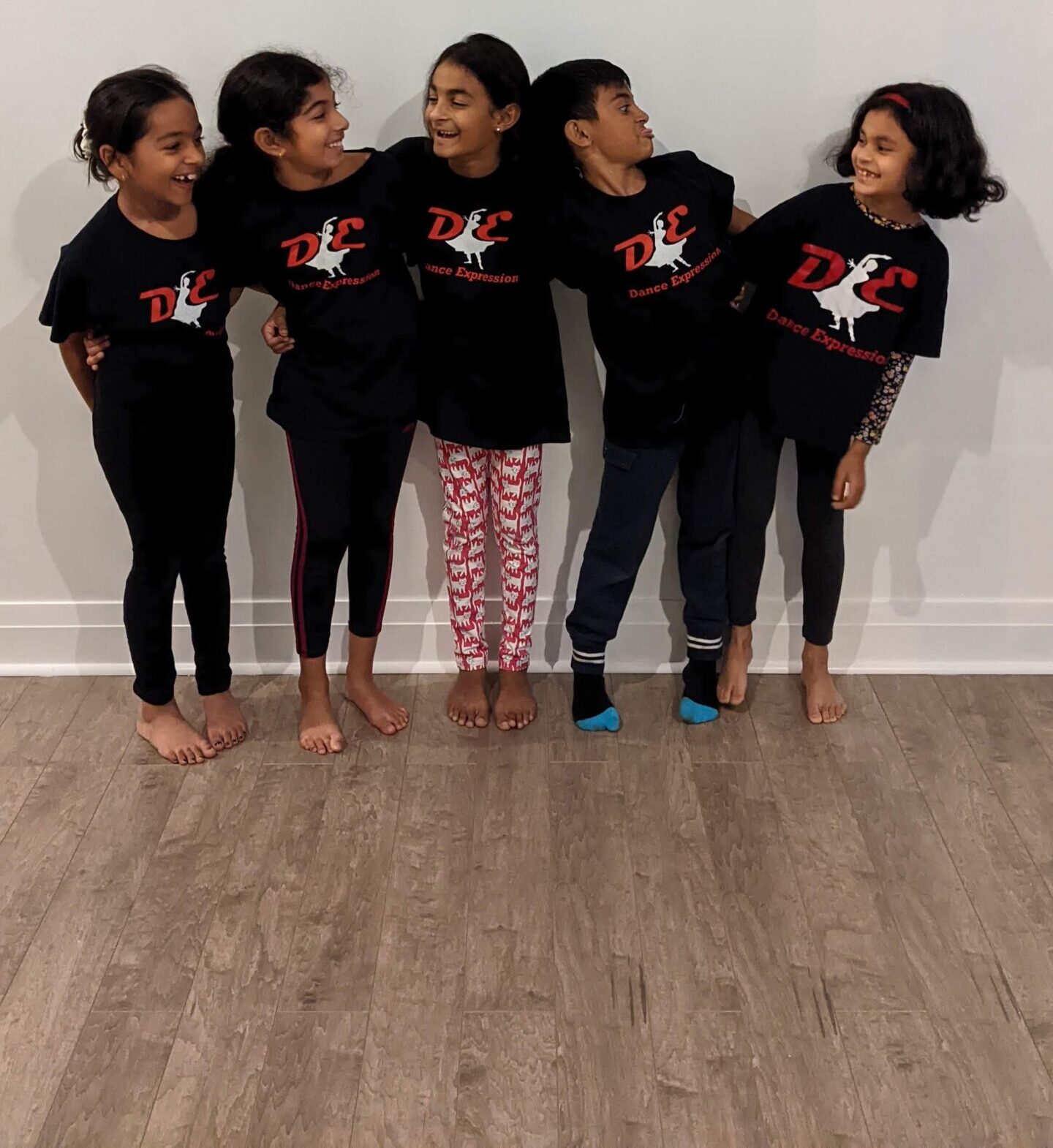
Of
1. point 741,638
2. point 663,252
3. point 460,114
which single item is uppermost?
point 460,114

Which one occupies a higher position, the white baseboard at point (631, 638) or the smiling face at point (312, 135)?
the smiling face at point (312, 135)

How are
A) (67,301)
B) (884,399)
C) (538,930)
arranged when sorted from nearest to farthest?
(538,930)
(67,301)
(884,399)

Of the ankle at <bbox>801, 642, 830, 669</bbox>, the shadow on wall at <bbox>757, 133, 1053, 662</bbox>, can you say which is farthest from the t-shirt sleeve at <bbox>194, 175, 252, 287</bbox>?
the ankle at <bbox>801, 642, 830, 669</bbox>

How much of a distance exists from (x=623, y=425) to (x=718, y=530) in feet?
0.93

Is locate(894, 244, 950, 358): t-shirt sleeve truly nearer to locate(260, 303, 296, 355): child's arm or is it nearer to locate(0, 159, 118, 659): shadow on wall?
locate(260, 303, 296, 355): child's arm

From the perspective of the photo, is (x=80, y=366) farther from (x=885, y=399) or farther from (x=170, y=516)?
(x=885, y=399)

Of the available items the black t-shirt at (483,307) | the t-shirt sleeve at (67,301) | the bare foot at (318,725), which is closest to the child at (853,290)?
the black t-shirt at (483,307)

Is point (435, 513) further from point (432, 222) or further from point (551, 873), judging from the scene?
point (551, 873)

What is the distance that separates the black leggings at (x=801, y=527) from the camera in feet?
7.23

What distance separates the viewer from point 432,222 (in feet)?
6.50

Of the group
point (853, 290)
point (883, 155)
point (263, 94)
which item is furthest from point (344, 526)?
point (883, 155)

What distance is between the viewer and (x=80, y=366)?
2.00m

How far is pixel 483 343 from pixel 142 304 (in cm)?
55

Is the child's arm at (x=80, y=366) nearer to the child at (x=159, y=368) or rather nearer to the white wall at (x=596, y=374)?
the child at (x=159, y=368)
